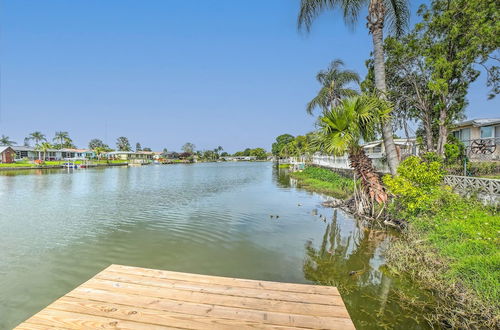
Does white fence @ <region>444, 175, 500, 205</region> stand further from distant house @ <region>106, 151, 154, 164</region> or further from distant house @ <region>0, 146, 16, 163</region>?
distant house @ <region>106, 151, 154, 164</region>

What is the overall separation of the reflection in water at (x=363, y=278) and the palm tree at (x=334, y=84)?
20968 millimetres

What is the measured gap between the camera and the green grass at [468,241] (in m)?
3.99

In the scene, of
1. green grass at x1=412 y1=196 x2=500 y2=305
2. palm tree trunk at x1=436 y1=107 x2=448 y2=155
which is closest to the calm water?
green grass at x1=412 y1=196 x2=500 y2=305

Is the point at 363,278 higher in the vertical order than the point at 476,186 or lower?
lower

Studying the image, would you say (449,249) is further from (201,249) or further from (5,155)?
(5,155)

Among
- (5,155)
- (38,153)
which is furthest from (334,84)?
(38,153)

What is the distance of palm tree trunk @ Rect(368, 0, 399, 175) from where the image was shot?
10422 millimetres

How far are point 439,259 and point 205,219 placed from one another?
7874 mm

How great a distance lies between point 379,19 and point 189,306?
12405 millimetres

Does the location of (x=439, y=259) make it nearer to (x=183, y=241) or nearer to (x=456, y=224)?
(x=456, y=224)

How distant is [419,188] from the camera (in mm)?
7922

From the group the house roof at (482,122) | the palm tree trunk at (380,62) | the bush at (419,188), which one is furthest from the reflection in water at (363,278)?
the house roof at (482,122)

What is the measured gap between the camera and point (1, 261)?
20.6ft

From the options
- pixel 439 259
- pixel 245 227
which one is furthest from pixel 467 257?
pixel 245 227
